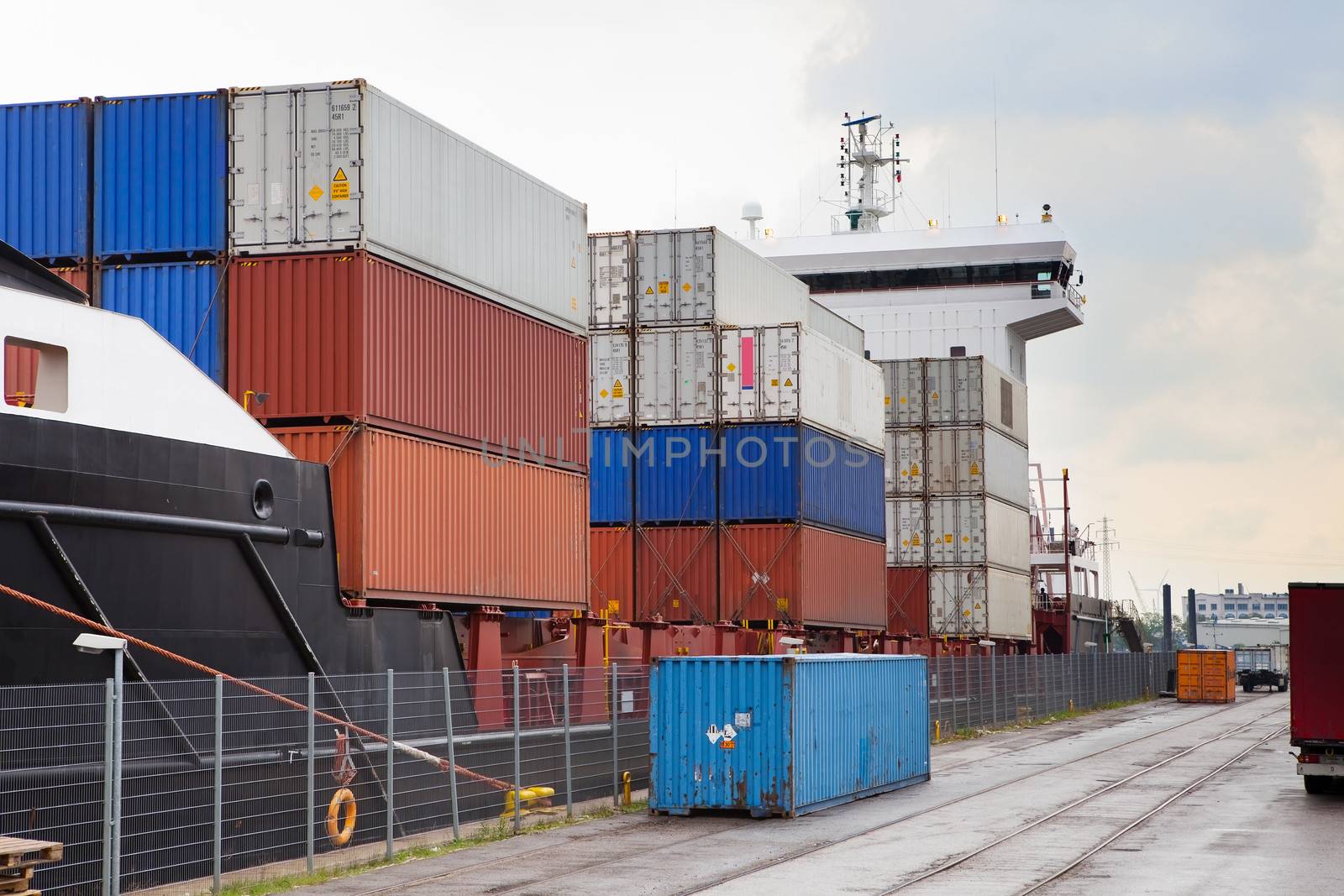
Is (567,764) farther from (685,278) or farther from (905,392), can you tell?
(905,392)

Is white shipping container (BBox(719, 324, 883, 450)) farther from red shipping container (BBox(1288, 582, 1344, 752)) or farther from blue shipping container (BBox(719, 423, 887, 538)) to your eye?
red shipping container (BBox(1288, 582, 1344, 752))

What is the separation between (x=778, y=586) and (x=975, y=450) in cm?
1988

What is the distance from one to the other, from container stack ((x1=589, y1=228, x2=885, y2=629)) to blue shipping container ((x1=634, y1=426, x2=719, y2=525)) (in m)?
0.03

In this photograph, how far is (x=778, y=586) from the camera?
3200cm

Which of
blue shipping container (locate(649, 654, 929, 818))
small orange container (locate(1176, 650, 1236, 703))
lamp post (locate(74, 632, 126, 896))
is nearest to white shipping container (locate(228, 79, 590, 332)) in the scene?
blue shipping container (locate(649, 654, 929, 818))

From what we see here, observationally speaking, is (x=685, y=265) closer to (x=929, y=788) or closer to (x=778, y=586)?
(x=778, y=586)

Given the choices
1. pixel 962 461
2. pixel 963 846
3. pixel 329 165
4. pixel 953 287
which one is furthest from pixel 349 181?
pixel 953 287

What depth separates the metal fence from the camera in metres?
12.1

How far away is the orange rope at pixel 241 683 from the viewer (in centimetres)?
1284

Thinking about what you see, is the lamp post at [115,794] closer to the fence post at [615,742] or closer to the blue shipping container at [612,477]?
the fence post at [615,742]

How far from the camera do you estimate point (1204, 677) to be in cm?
6181

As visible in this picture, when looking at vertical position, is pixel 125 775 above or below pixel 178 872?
above

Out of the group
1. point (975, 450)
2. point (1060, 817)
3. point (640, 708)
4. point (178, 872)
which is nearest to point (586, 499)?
point (640, 708)

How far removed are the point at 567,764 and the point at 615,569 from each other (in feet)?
44.0
